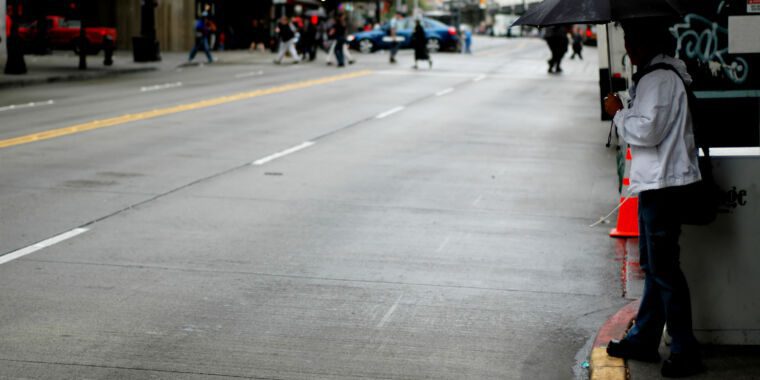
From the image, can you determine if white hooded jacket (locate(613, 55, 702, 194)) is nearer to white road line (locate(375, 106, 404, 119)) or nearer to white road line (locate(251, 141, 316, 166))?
white road line (locate(251, 141, 316, 166))

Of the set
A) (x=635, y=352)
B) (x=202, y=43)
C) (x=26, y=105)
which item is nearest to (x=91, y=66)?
(x=202, y=43)

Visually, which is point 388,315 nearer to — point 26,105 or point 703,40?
point 703,40

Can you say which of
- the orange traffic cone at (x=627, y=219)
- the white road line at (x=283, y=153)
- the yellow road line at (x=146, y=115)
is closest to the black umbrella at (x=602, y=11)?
the orange traffic cone at (x=627, y=219)

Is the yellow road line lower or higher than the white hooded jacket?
lower

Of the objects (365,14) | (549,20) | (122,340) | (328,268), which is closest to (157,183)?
(328,268)

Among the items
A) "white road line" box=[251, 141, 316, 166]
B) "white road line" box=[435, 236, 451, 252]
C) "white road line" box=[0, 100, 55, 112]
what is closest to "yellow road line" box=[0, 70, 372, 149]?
"white road line" box=[0, 100, 55, 112]

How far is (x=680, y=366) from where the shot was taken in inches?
228

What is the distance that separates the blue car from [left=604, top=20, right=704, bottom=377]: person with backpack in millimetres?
52927

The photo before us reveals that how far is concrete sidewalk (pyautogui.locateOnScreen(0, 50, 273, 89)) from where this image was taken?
30.7 meters

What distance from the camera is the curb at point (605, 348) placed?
5938 mm

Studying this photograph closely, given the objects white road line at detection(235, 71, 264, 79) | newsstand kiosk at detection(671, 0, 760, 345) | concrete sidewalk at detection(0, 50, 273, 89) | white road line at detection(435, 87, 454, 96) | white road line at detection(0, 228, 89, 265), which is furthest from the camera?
white road line at detection(235, 71, 264, 79)

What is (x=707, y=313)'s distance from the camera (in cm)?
627

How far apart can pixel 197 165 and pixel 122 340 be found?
7776 mm

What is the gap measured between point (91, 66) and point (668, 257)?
34.1m
